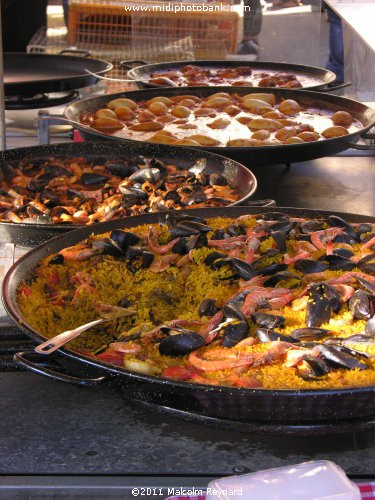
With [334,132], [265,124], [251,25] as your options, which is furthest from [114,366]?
[251,25]

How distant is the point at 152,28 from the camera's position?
5375 millimetres

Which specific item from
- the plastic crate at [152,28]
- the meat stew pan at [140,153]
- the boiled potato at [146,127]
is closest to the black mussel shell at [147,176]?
the meat stew pan at [140,153]

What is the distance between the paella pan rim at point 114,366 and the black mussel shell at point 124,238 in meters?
0.10

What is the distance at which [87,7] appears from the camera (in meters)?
5.34

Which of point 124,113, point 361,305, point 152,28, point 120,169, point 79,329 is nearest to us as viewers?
point 79,329

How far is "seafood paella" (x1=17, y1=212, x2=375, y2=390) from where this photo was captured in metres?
1.16

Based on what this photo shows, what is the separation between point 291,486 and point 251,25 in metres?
4.93

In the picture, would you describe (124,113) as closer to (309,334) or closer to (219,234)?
(219,234)

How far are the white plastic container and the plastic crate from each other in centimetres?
439

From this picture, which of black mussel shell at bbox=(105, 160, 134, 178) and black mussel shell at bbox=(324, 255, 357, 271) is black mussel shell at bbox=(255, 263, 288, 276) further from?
black mussel shell at bbox=(105, 160, 134, 178)

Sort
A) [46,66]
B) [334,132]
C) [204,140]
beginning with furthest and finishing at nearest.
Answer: [46,66] → [334,132] → [204,140]

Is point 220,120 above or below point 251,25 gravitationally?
below

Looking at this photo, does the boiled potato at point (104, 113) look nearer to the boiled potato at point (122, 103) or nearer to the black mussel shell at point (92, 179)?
the boiled potato at point (122, 103)

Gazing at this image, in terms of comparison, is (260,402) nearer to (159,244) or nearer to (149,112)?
(159,244)
